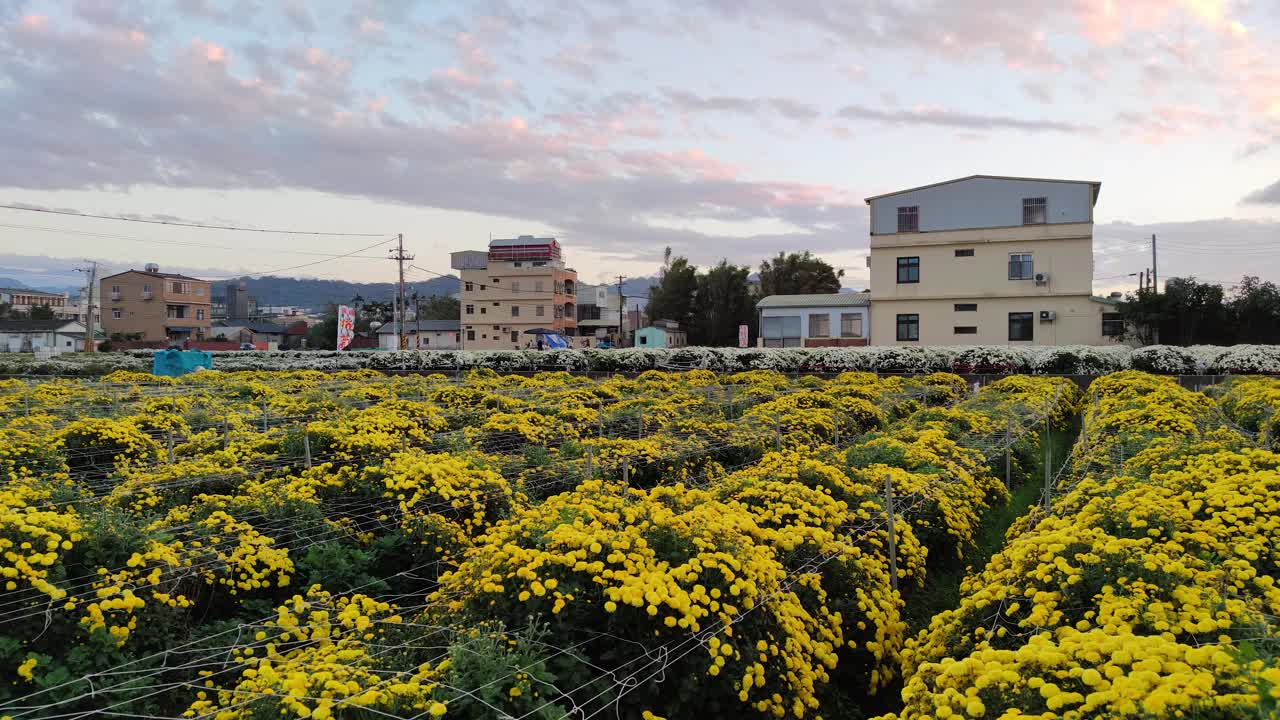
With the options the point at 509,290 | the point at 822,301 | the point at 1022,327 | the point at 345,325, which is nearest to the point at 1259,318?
the point at 1022,327

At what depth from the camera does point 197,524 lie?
5.76 meters

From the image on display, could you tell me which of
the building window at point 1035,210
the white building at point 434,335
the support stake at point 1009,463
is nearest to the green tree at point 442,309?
the white building at point 434,335

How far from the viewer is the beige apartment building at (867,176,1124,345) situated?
111 feet

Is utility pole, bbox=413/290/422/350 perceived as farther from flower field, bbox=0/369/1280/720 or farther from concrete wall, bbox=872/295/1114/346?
flower field, bbox=0/369/1280/720

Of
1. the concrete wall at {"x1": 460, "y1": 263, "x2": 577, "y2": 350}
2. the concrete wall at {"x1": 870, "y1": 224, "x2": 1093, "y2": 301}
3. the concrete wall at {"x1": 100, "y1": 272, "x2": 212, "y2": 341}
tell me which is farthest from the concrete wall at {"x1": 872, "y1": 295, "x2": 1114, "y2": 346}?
the concrete wall at {"x1": 100, "y1": 272, "x2": 212, "y2": 341}

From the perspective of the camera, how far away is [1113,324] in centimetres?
3928

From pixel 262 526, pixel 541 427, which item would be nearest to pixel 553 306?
pixel 541 427

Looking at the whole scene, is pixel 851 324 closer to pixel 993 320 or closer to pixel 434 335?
pixel 993 320

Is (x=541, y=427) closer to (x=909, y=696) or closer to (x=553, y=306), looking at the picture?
(x=909, y=696)

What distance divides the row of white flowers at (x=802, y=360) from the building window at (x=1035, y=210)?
28.6 ft

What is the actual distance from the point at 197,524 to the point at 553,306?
2676 inches

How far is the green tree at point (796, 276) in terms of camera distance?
6112cm

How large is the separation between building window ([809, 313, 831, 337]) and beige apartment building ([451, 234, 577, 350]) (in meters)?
36.2

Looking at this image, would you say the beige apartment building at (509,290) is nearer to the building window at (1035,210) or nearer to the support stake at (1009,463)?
the building window at (1035,210)
